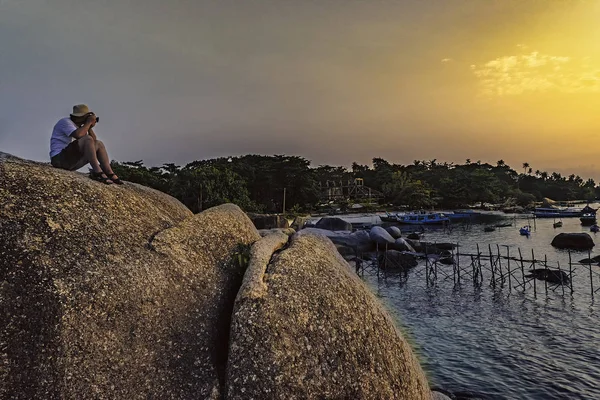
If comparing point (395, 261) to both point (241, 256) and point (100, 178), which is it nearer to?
point (241, 256)

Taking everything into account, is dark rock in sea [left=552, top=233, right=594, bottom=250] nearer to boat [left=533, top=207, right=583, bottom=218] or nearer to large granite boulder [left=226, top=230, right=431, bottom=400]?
boat [left=533, top=207, right=583, bottom=218]

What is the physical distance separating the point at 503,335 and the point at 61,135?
1146 inches

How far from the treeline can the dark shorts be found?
52767mm

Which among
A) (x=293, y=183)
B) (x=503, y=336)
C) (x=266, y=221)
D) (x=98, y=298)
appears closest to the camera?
(x=98, y=298)

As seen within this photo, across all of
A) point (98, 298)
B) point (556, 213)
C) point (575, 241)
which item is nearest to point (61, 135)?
point (98, 298)

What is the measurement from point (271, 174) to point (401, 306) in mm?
76450

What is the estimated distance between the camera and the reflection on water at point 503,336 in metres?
20.8

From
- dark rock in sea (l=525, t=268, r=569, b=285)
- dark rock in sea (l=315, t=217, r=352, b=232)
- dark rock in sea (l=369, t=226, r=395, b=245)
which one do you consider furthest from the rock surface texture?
dark rock in sea (l=315, t=217, r=352, b=232)

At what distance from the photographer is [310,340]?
7102 mm

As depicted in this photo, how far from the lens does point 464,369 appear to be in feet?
73.5

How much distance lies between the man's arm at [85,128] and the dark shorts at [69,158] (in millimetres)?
149

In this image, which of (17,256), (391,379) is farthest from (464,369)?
(17,256)

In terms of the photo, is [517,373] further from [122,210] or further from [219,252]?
[122,210]

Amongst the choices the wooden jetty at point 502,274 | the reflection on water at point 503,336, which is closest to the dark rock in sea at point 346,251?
the wooden jetty at point 502,274
